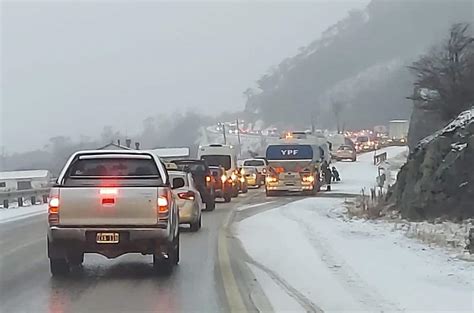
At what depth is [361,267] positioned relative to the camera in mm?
13555

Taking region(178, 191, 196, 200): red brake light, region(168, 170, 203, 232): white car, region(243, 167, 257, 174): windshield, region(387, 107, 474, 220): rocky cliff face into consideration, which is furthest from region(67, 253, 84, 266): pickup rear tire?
region(243, 167, 257, 174): windshield

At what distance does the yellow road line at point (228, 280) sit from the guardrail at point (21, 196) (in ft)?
61.0

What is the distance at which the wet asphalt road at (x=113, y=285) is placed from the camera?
35.5ft

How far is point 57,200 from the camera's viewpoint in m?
12.9

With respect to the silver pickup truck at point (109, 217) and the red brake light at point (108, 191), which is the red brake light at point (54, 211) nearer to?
the silver pickup truck at point (109, 217)

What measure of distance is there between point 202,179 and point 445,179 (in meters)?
12.0

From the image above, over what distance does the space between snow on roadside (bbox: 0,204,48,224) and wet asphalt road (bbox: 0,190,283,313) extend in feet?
36.7

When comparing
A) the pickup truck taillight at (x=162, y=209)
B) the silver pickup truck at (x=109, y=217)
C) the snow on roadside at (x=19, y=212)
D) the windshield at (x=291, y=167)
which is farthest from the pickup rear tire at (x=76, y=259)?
the windshield at (x=291, y=167)

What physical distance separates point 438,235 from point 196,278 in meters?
6.67

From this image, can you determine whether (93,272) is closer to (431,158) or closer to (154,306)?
(154,306)

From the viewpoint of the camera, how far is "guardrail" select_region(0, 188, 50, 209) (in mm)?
36000

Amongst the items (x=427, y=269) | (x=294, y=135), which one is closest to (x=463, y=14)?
(x=294, y=135)

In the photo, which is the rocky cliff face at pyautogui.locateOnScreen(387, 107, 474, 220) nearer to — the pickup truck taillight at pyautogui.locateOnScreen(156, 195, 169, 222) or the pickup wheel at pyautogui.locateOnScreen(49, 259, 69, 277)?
the pickup truck taillight at pyautogui.locateOnScreen(156, 195, 169, 222)

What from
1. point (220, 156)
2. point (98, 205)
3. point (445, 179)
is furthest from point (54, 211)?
point (220, 156)
